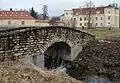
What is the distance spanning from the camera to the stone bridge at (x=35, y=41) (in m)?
16.8

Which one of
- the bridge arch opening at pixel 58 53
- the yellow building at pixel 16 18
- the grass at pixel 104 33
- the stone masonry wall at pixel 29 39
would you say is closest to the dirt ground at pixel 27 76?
the stone masonry wall at pixel 29 39

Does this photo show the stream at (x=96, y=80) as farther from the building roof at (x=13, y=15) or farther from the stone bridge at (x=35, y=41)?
the building roof at (x=13, y=15)

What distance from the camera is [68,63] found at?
82.1 feet

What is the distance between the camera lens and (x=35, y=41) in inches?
771

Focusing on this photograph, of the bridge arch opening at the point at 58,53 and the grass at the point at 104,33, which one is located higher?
the grass at the point at 104,33

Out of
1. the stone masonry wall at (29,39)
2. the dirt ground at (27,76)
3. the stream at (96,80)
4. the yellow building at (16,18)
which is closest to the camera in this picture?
the dirt ground at (27,76)

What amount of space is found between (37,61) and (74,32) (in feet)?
21.1

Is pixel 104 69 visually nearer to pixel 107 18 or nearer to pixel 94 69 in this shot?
pixel 94 69

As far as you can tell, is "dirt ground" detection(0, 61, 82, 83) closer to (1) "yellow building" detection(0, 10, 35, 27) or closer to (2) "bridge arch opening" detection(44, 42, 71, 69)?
(2) "bridge arch opening" detection(44, 42, 71, 69)

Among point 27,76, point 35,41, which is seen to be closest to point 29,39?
point 35,41

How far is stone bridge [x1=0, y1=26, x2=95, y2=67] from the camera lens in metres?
16.8

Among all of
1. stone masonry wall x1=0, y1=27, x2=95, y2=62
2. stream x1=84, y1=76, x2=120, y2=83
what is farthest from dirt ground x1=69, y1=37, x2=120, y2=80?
stone masonry wall x1=0, y1=27, x2=95, y2=62

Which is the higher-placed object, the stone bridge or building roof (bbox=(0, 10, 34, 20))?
building roof (bbox=(0, 10, 34, 20))

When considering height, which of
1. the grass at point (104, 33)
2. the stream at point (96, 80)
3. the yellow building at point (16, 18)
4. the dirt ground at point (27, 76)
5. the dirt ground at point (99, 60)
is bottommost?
the stream at point (96, 80)
